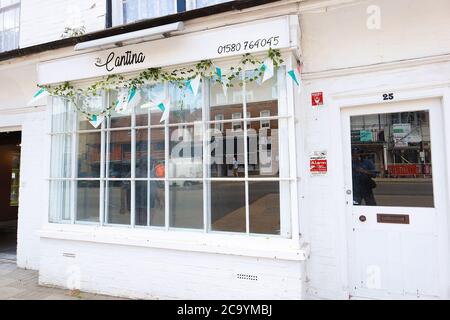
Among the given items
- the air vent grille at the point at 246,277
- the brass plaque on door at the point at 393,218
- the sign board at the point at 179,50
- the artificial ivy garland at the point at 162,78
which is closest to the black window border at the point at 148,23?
the sign board at the point at 179,50

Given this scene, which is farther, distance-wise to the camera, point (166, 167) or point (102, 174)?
point (102, 174)

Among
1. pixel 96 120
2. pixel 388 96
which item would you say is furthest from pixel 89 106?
pixel 388 96

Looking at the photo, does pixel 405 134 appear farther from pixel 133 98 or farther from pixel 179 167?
pixel 133 98

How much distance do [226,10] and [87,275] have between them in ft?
13.5

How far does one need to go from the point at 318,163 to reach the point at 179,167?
1.85 m

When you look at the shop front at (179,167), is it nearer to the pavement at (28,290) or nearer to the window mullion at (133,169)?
the window mullion at (133,169)

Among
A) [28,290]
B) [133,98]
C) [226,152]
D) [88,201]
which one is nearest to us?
[226,152]

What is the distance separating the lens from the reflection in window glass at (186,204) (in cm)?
405

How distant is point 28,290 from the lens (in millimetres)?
4477

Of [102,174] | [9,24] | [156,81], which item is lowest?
[102,174]

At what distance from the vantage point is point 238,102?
12.8ft

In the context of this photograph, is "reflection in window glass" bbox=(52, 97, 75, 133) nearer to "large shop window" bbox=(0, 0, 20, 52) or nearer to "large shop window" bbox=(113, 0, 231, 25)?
"large shop window" bbox=(113, 0, 231, 25)

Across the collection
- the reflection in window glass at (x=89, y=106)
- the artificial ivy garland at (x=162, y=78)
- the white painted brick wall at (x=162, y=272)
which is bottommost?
the white painted brick wall at (x=162, y=272)

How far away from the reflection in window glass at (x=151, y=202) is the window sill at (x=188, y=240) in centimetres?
16
